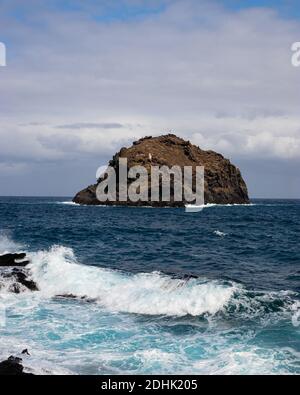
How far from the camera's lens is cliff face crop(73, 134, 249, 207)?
132m

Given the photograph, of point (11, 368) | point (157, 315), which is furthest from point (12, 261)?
→ point (11, 368)

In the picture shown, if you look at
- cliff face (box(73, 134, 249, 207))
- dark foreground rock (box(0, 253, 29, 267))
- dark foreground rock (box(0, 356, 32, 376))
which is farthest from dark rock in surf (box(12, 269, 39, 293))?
cliff face (box(73, 134, 249, 207))

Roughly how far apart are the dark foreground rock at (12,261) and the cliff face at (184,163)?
9445 cm

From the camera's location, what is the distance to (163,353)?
557 inches

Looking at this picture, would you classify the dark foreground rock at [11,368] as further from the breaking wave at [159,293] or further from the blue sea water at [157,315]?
the breaking wave at [159,293]

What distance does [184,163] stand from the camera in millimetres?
142625

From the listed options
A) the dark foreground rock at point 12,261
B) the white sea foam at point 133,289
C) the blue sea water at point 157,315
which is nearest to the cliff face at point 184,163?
the dark foreground rock at point 12,261

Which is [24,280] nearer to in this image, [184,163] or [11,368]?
[11,368]

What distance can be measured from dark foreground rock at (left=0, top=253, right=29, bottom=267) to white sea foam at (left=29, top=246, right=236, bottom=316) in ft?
2.61

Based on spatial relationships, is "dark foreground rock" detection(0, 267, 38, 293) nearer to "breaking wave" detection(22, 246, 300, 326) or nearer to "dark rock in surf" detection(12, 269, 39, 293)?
"dark rock in surf" detection(12, 269, 39, 293)

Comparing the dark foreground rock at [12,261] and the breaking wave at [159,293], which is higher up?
the dark foreground rock at [12,261]

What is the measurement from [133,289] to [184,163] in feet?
400

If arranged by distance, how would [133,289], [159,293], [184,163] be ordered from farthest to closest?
[184,163], [133,289], [159,293]

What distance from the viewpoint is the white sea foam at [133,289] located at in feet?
64.0
